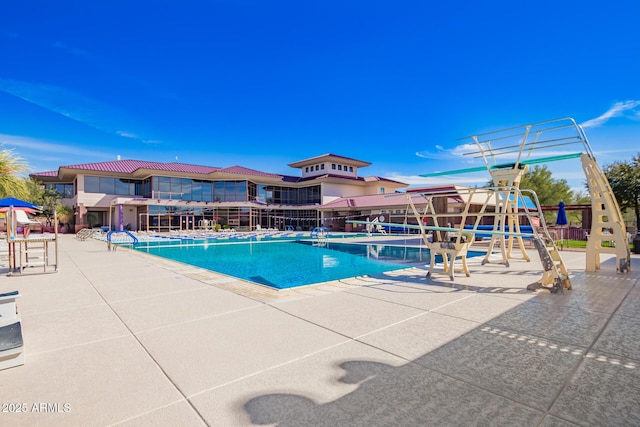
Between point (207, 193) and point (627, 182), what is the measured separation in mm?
38567

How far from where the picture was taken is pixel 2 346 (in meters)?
2.79

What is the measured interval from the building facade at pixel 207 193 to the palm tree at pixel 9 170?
19.0m

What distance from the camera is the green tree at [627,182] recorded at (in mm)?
24250

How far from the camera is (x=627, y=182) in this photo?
2456 centimetres

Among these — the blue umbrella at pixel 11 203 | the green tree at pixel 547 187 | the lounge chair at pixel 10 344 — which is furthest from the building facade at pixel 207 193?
the lounge chair at pixel 10 344

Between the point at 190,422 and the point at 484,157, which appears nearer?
the point at 190,422

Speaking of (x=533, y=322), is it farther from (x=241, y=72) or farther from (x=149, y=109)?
(x=149, y=109)

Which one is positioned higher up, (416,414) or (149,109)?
(149,109)

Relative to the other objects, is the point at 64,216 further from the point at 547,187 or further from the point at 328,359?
the point at 547,187

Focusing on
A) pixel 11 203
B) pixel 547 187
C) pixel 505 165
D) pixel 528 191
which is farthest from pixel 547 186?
pixel 11 203

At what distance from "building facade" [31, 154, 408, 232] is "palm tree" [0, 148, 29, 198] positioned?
1904 centimetres

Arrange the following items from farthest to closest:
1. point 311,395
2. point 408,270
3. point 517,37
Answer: point 517,37 → point 408,270 → point 311,395

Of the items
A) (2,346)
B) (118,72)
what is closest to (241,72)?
(118,72)

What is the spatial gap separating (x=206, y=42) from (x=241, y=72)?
486 cm
